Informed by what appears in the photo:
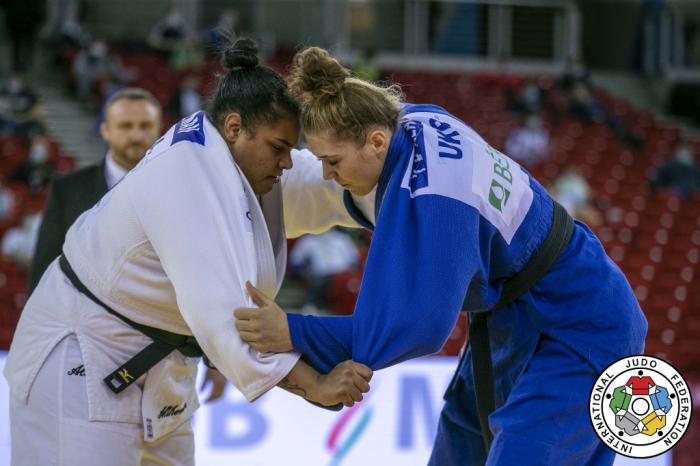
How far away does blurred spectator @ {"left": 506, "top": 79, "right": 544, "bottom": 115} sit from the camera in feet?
51.8

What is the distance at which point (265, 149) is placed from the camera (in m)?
3.05

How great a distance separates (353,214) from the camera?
3430mm

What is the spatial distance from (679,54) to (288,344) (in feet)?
60.6

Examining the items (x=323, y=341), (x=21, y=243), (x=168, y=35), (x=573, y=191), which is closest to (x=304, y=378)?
(x=323, y=341)

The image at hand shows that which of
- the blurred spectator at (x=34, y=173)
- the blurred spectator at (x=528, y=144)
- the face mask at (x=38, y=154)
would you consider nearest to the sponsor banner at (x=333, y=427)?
the blurred spectator at (x=34, y=173)

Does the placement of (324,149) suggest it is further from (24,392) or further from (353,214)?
(24,392)

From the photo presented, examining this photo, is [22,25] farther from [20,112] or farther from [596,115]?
[596,115]

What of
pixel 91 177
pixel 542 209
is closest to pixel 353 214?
pixel 542 209

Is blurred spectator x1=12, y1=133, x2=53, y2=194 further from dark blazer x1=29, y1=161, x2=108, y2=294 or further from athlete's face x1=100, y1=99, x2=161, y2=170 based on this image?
dark blazer x1=29, y1=161, x2=108, y2=294

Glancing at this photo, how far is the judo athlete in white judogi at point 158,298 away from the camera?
2.86 meters

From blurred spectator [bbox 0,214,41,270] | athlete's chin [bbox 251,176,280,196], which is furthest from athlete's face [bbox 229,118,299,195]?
blurred spectator [bbox 0,214,41,270]

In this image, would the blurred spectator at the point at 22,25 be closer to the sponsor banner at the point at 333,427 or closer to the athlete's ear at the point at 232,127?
the sponsor banner at the point at 333,427

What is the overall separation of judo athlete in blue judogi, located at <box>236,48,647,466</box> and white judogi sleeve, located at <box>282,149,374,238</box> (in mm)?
351

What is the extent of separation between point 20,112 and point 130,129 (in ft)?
29.2
